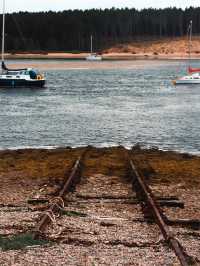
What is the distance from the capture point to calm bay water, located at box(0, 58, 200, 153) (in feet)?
117

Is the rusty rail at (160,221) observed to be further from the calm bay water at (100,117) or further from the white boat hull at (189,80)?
the white boat hull at (189,80)

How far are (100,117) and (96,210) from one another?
36.1 meters

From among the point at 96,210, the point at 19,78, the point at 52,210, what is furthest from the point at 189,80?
the point at 52,210

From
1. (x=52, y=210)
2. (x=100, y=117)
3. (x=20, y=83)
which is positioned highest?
(x=20, y=83)

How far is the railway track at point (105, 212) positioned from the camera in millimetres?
10711

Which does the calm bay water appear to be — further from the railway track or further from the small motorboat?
the railway track

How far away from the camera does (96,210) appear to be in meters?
13.6

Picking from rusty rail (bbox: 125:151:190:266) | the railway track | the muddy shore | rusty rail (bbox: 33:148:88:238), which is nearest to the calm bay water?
the muddy shore

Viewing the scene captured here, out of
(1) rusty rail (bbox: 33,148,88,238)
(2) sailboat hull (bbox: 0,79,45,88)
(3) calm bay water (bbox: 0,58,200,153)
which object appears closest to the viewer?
(1) rusty rail (bbox: 33,148,88,238)

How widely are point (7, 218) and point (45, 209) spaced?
1.01 m

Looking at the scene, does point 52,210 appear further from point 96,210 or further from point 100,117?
point 100,117

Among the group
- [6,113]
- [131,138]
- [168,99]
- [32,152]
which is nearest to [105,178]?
[32,152]

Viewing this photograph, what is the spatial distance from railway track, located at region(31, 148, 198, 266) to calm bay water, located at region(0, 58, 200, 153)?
1356cm

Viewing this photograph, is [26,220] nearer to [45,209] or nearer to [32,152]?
[45,209]
